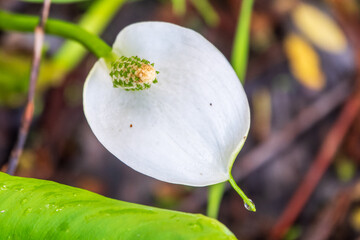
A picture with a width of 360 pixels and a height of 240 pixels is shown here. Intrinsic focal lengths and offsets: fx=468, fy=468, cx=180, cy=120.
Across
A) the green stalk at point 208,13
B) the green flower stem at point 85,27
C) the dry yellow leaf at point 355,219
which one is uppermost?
the green flower stem at point 85,27

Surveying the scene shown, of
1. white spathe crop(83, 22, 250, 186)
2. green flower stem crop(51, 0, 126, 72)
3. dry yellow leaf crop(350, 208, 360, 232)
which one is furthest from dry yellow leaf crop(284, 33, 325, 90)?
white spathe crop(83, 22, 250, 186)

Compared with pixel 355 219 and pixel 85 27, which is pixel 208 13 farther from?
pixel 355 219

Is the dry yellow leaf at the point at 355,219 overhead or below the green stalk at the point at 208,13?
below

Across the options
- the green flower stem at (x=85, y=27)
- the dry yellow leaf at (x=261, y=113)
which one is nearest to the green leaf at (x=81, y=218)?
the green flower stem at (x=85, y=27)

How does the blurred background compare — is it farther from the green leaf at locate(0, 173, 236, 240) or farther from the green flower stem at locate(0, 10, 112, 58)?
the green leaf at locate(0, 173, 236, 240)

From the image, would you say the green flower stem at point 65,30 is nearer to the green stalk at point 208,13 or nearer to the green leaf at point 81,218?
the green leaf at point 81,218

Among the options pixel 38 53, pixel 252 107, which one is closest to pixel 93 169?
pixel 252 107

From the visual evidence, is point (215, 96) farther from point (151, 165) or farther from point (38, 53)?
point (38, 53)
